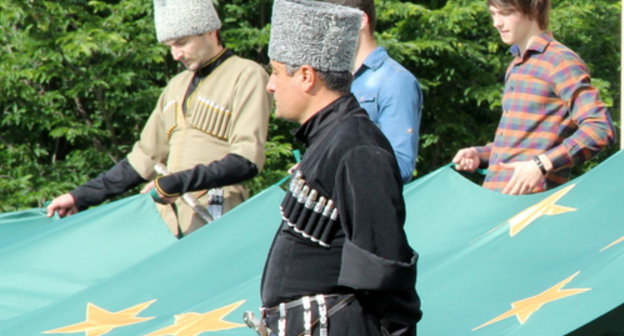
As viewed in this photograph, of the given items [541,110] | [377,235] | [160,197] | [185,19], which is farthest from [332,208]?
[185,19]

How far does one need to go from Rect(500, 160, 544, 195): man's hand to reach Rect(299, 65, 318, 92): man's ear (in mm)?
1330

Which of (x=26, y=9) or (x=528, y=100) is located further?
(x=26, y=9)

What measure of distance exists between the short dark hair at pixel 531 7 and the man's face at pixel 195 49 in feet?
4.01

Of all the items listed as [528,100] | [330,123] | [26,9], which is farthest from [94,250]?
[26,9]

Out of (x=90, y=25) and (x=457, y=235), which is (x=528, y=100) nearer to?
(x=457, y=235)

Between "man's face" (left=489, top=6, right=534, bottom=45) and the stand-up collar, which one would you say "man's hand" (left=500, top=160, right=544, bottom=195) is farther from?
the stand-up collar

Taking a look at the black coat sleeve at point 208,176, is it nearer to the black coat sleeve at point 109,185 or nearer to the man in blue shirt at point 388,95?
the black coat sleeve at point 109,185

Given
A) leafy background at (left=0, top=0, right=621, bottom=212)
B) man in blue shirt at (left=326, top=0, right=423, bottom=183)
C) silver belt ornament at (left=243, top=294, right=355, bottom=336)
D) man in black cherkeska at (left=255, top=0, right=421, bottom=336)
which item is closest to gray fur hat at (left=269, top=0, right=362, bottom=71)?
man in black cherkeska at (left=255, top=0, right=421, bottom=336)

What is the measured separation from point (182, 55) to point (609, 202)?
1798 mm

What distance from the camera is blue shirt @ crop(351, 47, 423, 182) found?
3746mm

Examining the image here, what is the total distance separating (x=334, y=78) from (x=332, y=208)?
28 cm

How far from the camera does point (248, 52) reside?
8.98m

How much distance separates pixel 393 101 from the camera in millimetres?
3803

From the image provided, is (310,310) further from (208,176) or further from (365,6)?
(208,176)
